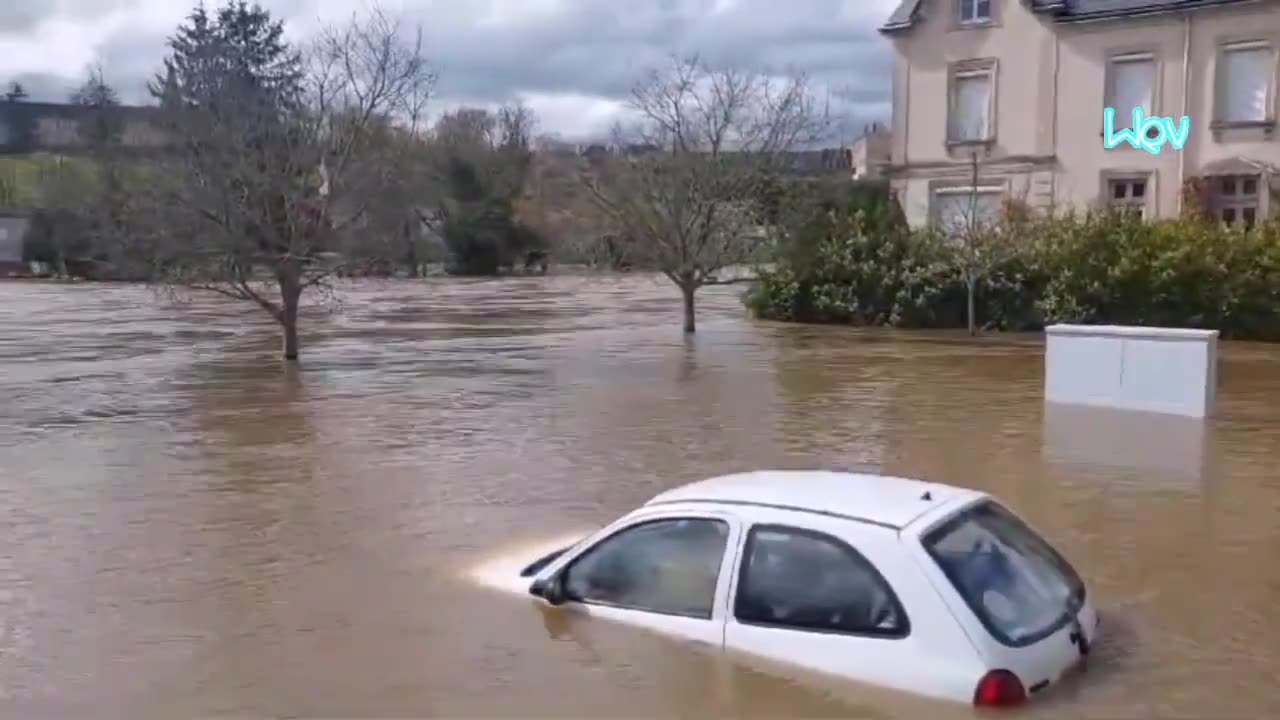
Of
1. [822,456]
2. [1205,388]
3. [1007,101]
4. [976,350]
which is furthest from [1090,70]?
[822,456]

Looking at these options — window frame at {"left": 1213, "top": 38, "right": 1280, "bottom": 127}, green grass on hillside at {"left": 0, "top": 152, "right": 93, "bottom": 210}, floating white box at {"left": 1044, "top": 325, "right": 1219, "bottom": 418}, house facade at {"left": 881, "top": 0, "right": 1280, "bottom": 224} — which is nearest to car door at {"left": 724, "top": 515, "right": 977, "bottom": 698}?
floating white box at {"left": 1044, "top": 325, "right": 1219, "bottom": 418}

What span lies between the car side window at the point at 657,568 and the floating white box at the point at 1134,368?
40.1ft

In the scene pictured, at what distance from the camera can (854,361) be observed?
2678 centimetres

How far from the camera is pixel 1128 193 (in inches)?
1428

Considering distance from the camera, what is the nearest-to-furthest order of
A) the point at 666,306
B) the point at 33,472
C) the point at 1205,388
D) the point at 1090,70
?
the point at 33,472 → the point at 1205,388 → the point at 1090,70 → the point at 666,306

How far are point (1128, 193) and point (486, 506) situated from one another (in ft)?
92.6

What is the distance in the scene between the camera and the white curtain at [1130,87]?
117 feet

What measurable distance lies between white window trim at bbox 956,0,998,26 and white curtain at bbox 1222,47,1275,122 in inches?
247

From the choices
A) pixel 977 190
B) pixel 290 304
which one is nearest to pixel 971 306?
pixel 977 190

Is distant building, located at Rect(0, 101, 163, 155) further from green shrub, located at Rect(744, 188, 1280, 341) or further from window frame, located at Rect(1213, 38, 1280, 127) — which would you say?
window frame, located at Rect(1213, 38, 1280, 127)

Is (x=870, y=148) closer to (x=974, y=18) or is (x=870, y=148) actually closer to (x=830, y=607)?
(x=974, y=18)

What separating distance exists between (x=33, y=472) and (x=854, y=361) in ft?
52.7

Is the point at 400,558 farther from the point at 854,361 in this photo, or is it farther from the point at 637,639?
the point at 854,361

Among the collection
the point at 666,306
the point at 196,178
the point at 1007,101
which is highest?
the point at 1007,101
